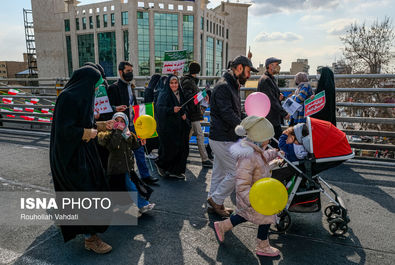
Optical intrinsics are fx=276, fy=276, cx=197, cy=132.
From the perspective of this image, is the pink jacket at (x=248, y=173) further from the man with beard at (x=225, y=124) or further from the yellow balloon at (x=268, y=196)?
the man with beard at (x=225, y=124)

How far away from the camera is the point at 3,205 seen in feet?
13.6

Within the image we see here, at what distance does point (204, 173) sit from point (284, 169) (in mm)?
2534

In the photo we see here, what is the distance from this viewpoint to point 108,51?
6612 centimetres

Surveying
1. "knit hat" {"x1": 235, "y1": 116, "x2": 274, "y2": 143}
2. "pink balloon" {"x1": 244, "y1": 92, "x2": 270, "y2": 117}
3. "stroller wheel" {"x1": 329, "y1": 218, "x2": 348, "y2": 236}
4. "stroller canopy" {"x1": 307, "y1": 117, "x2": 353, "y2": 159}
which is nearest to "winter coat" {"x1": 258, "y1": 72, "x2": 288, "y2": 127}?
"pink balloon" {"x1": 244, "y1": 92, "x2": 270, "y2": 117}

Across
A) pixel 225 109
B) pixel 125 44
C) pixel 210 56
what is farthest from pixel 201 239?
pixel 210 56

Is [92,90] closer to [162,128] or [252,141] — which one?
[252,141]

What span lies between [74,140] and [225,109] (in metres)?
1.91

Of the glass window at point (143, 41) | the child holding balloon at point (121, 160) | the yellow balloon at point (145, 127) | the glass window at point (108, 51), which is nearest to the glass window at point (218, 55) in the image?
the glass window at point (143, 41)

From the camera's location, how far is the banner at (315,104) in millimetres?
4629

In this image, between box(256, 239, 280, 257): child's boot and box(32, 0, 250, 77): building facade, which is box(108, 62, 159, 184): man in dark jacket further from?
box(32, 0, 250, 77): building facade

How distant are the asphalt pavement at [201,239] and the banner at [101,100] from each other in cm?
167

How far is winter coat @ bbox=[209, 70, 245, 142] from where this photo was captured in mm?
3734

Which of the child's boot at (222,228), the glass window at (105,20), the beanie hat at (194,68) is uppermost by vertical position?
the glass window at (105,20)

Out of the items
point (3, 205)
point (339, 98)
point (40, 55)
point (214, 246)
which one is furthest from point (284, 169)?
point (40, 55)
